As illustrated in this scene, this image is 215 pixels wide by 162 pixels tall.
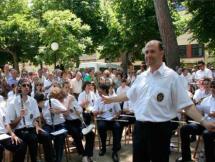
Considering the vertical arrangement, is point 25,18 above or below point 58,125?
above

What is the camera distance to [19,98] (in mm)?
6957

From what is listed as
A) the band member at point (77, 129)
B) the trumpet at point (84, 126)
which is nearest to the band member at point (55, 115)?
the band member at point (77, 129)

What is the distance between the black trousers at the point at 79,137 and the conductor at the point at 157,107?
133 inches

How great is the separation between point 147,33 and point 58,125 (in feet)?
66.0

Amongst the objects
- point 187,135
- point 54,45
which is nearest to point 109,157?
point 187,135

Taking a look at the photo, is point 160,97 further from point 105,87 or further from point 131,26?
point 131,26

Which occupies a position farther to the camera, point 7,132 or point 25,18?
point 25,18

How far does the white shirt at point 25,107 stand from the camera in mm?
6852

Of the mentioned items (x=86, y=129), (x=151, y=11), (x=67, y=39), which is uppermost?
(x=151, y=11)

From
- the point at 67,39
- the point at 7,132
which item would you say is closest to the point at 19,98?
the point at 7,132

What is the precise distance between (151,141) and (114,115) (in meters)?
4.24

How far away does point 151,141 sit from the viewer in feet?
14.2

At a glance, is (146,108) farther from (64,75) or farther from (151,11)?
(151,11)

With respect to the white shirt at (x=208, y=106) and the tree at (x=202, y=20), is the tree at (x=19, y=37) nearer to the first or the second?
the tree at (x=202, y=20)
